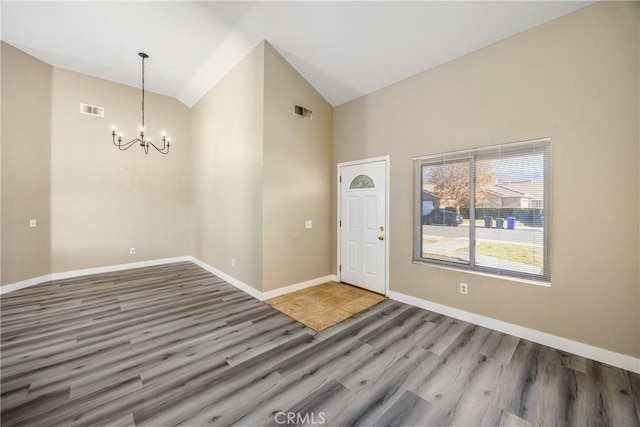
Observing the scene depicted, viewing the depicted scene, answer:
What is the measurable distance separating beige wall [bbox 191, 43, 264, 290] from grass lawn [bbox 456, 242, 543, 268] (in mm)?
3066

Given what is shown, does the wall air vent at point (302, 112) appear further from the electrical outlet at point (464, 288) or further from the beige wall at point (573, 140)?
the electrical outlet at point (464, 288)

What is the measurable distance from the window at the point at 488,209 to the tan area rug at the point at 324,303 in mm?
1083

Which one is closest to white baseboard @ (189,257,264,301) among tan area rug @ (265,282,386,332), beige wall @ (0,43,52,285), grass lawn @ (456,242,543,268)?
tan area rug @ (265,282,386,332)

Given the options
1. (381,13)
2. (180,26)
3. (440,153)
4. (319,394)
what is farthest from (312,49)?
(319,394)

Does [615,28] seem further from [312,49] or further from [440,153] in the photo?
[312,49]

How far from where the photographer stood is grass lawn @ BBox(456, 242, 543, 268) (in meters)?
2.72

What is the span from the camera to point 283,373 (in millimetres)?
2186

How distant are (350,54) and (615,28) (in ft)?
8.76

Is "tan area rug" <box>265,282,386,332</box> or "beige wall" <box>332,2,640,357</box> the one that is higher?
"beige wall" <box>332,2,640,357</box>

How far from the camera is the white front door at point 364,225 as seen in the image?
4.08 metres

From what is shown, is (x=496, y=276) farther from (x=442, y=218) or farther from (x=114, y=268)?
(x=114, y=268)

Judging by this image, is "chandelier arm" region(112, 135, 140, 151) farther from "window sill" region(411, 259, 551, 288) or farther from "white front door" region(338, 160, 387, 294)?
"window sill" region(411, 259, 551, 288)

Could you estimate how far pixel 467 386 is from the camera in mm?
2047

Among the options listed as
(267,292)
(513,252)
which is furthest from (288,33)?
(513,252)
